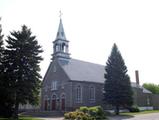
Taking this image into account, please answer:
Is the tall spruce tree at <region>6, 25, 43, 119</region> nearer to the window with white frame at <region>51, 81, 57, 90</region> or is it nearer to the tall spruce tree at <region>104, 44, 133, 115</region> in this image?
the tall spruce tree at <region>104, 44, 133, 115</region>

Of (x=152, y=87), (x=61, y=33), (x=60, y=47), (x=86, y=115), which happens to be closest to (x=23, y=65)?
(x=86, y=115)

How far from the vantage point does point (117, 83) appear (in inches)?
1409

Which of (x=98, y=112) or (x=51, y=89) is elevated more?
(x=51, y=89)

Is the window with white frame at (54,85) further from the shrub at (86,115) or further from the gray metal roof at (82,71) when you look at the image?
the shrub at (86,115)

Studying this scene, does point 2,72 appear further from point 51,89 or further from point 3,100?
point 51,89

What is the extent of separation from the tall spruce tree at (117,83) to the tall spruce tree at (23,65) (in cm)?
1297

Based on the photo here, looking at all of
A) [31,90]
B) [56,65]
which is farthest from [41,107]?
[31,90]

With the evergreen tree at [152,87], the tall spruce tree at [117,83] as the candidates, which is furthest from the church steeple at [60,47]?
the evergreen tree at [152,87]

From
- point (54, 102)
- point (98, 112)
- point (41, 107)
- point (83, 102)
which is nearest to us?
point (98, 112)

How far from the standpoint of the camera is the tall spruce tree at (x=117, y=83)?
35.7m

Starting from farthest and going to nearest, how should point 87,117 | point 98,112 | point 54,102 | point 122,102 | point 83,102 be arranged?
point 54,102, point 83,102, point 122,102, point 98,112, point 87,117

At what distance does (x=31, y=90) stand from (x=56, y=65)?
16841mm

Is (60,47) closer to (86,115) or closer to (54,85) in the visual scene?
(54,85)

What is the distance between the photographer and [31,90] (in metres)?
26.9
